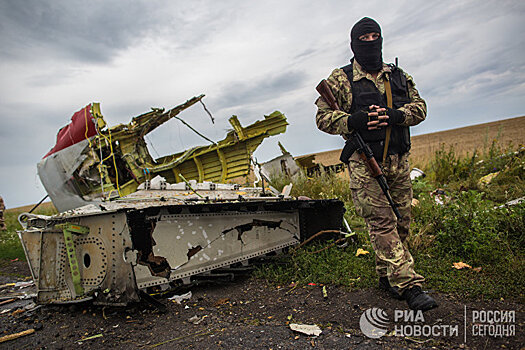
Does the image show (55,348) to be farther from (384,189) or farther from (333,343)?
(384,189)

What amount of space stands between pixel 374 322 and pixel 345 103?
1.76 m

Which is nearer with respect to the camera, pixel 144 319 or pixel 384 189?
pixel 384 189

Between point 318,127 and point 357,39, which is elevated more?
point 357,39

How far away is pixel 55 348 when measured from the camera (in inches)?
110

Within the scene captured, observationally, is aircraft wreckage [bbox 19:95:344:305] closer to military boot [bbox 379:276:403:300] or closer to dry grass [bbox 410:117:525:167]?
military boot [bbox 379:276:403:300]

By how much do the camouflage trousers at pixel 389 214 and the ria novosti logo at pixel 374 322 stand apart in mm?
250

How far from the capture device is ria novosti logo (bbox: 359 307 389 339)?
2.38m

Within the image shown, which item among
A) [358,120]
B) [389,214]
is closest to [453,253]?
[389,214]

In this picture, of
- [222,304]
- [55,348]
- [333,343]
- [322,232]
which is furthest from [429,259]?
[55,348]

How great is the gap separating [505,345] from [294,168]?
6.29m

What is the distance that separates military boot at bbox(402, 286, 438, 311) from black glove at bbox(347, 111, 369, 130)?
4.25 ft

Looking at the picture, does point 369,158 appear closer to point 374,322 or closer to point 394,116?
point 394,116

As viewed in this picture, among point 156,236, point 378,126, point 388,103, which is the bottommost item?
point 156,236

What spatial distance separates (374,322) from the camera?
100 inches
